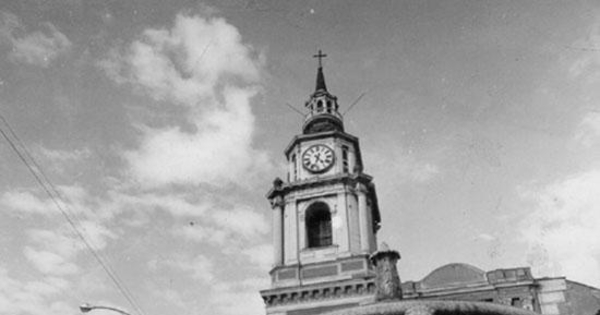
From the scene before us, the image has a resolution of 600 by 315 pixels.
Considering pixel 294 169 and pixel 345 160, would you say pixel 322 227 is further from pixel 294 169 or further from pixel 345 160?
pixel 345 160

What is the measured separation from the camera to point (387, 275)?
11.2 metres

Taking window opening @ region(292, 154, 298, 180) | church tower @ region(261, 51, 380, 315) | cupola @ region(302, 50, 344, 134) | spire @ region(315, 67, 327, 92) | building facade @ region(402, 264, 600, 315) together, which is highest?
spire @ region(315, 67, 327, 92)

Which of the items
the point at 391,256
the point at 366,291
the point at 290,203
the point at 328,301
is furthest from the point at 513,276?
the point at 391,256

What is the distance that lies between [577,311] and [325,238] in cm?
1250

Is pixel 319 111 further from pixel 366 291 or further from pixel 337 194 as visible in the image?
pixel 366 291

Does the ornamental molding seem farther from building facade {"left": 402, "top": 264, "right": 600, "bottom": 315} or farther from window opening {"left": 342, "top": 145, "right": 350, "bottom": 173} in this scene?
window opening {"left": 342, "top": 145, "right": 350, "bottom": 173}

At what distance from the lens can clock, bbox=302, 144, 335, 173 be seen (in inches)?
1367

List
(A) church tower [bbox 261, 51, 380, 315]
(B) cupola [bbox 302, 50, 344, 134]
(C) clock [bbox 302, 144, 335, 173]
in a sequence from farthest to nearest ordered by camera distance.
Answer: (B) cupola [bbox 302, 50, 344, 134], (C) clock [bbox 302, 144, 335, 173], (A) church tower [bbox 261, 51, 380, 315]

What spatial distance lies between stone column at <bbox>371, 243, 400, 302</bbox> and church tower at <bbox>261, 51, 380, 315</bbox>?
17297 millimetres

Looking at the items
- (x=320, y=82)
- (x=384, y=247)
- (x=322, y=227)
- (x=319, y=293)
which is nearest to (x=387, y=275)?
(x=384, y=247)

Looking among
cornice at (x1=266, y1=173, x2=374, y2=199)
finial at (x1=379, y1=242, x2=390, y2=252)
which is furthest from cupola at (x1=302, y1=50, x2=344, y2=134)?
finial at (x1=379, y1=242, x2=390, y2=252)

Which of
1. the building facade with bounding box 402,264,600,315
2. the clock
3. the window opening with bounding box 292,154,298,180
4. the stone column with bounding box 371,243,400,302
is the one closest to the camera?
the stone column with bounding box 371,243,400,302

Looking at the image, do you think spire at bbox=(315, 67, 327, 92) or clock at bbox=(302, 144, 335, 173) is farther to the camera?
spire at bbox=(315, 67, 327, 92)

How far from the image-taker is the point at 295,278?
3089cm
